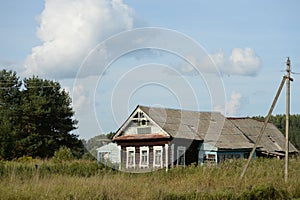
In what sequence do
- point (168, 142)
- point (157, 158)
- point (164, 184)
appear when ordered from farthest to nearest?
point (157, 158), point (168, 142), point (164, 184)

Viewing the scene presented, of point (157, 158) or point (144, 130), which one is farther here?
point (144, 130)

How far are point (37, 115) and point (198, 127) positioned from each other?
22.0 metres

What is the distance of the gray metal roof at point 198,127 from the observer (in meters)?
34.7

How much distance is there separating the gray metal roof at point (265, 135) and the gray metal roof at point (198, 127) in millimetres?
1423

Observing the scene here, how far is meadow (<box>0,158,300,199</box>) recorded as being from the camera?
1206 cm

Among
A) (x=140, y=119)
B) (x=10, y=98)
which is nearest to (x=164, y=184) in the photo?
(x=140, y=119)

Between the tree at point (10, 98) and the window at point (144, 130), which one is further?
the tree at point (10, 98)

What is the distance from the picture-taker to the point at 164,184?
17156 millimetres

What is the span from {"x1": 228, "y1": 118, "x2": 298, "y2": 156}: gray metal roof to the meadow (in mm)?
15385

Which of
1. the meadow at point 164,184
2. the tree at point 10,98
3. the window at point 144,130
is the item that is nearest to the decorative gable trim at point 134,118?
the window at point 144,130

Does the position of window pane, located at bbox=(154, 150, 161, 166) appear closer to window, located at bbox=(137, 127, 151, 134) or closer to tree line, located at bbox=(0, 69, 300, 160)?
window, located at bbox=(137, 127, 151, 134)

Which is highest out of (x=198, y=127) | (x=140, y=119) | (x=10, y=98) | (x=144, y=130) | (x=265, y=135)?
(x=10, y=98)

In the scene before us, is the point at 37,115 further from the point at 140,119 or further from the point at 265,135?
the point at 265,135

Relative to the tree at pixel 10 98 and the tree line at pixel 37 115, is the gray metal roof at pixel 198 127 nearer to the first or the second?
the tree line at pixel 37 115
